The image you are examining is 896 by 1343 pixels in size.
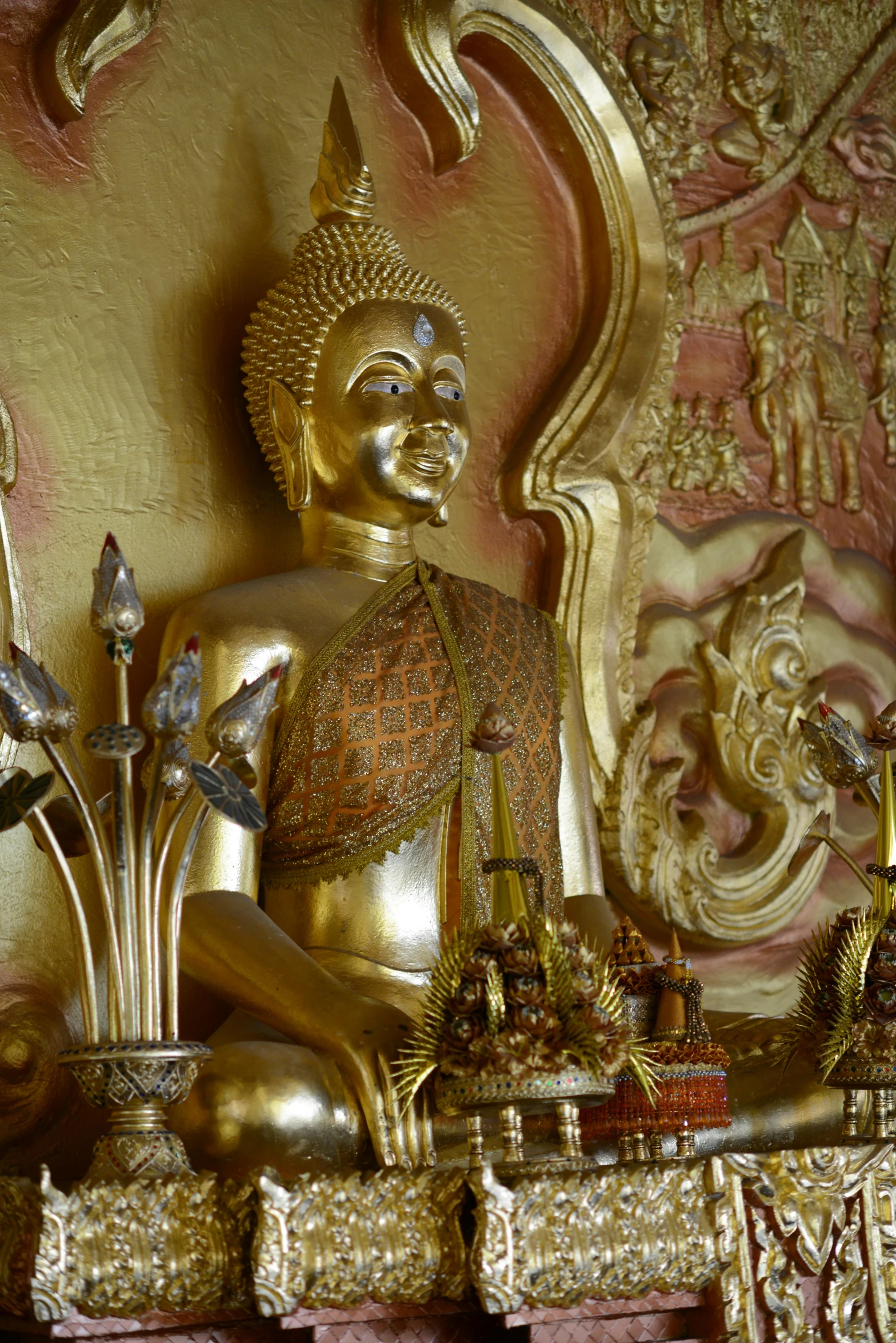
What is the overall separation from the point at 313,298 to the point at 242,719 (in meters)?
1.17

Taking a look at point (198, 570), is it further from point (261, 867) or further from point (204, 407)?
point (261, 867)

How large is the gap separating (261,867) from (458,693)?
0.44m

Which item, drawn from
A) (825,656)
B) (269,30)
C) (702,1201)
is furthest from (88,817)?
(825,656)

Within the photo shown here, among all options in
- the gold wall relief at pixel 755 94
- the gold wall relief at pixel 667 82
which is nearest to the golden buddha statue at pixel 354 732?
the gold wall relief at pixel 667 82

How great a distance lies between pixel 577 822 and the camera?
3.25m

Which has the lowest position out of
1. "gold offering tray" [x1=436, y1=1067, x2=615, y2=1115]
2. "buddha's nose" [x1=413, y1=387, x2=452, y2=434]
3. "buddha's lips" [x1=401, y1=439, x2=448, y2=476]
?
"gold offering tray" [x1=436, y1=1067, x2=615, y2=1115]

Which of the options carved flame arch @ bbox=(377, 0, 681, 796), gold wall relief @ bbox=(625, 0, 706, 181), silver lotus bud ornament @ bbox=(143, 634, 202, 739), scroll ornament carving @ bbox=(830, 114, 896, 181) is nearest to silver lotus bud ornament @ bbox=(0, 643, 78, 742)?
silver lotus bud ornament @ bbox=(143, 634, 202, 739)

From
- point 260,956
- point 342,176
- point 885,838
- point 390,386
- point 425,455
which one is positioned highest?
point 342,176

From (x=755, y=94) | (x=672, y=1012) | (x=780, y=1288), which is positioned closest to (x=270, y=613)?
(x=672, y=1012)

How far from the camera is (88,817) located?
2307mm

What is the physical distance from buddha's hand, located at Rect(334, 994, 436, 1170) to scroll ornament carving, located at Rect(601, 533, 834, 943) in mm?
1124

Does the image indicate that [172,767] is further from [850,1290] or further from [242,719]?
[850,1290]

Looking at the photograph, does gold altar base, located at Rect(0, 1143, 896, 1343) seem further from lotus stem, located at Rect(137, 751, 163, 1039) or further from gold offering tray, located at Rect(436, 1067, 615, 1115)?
lotus stem, located at Rect(137, 751, 163, 1039)

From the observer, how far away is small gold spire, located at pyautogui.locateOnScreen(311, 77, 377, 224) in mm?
3293
